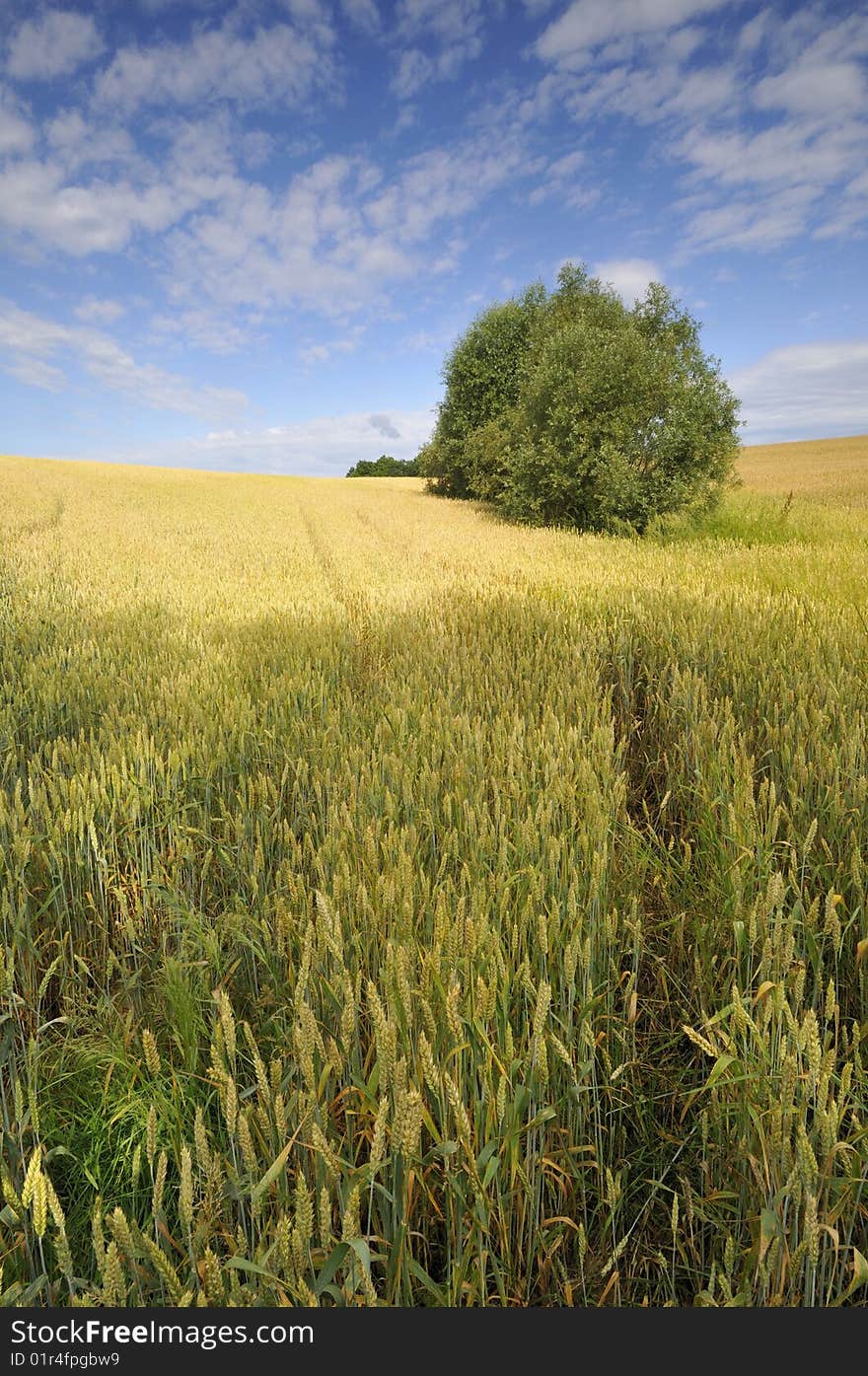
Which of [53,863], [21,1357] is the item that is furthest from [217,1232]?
[53,863]

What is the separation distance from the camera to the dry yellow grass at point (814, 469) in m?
26.9

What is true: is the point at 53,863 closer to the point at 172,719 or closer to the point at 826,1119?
the point at 172,719

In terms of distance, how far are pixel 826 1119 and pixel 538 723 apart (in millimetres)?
2510

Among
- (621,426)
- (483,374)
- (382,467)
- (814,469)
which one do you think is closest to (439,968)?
(621,426)

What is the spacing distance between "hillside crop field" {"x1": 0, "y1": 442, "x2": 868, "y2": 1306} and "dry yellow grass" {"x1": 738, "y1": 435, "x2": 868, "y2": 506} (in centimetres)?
2101

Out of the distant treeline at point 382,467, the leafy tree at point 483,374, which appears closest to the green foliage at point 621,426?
the leafy tree at point 483,374

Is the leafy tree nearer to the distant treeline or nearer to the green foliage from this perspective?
the green foliage

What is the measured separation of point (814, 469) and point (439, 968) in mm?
49266

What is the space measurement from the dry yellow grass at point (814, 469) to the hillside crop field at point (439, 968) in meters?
21.0

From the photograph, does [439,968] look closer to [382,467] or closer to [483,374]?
[483,374]

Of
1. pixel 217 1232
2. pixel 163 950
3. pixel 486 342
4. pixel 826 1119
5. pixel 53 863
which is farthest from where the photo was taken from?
pixel 486 342

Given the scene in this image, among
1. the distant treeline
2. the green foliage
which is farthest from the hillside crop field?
the distant treeline

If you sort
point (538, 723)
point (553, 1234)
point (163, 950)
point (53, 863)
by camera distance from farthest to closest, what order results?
point (538, 723)
point (53, 863)
point (163, 950)
point (553, 1234)

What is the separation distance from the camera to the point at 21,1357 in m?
1.05
